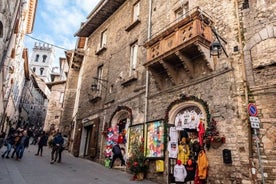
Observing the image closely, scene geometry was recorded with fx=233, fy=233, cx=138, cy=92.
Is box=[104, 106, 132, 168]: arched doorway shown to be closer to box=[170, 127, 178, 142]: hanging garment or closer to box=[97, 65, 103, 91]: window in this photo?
box=[170, 127, 178, 142]: hanging garment

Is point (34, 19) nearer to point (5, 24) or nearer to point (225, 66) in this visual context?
point (5, 24)

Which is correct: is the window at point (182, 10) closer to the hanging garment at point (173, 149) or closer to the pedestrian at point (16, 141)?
the hanging garment at point (173, 149)

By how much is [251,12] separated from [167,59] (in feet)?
11.0

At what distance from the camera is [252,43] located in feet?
24.8

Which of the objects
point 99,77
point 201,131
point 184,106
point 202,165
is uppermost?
point 99,77

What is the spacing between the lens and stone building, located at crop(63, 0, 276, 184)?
680 centimetres

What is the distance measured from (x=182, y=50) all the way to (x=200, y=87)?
4.97 feet

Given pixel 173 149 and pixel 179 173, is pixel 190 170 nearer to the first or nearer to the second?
pixel 179 173

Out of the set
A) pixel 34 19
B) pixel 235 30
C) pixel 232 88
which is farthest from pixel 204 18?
pixel 34 19

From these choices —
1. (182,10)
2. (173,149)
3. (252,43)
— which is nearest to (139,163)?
(173,149)

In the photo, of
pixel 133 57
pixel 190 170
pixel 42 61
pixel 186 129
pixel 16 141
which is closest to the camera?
pixel 190 170

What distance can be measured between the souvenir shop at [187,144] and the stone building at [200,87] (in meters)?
0.04

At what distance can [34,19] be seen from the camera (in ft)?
76.6

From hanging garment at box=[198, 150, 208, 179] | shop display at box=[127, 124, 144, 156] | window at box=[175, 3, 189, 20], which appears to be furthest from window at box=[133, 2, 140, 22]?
hanging garment at box=[198, 150, 208, 179]
